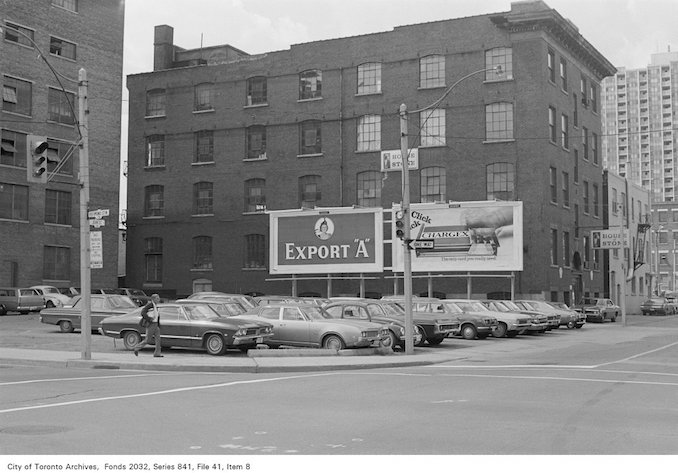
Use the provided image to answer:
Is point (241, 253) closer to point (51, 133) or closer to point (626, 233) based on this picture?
point (51, 133)

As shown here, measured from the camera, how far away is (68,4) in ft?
185

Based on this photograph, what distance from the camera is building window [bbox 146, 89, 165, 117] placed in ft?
202

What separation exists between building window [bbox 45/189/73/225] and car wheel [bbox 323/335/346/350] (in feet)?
117

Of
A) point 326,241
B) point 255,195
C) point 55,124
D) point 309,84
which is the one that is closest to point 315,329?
point 326,241

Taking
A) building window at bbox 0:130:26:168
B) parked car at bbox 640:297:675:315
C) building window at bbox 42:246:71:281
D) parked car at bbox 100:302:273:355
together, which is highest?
building window at bbox 0:130:26:168

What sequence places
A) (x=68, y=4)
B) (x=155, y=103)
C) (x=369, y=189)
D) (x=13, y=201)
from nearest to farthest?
(x=13, y=201), (x=369, y=189), (x=68, y=4), (x=155, y=103)

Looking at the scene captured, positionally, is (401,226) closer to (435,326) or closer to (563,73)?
(435,326)

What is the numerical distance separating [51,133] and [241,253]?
14.7 metres

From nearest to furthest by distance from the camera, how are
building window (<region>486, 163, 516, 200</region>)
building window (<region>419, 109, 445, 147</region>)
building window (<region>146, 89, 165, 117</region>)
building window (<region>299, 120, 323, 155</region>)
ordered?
building window (<region>486, 163, 516, 200</region>) → building window (<region>419, 109, 445, 147</region>) → building window (<region>299, 120, 323, 155</region>) → building window (<region>146, 89, 165, 117</region>)

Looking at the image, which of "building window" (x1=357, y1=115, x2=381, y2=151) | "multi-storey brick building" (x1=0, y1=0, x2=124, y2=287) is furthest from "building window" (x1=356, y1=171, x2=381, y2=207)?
"multi-storey brick building" (x1=0, y1=0, x2=124, y2=287)

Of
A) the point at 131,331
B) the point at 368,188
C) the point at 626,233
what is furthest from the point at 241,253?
the point at 131,331

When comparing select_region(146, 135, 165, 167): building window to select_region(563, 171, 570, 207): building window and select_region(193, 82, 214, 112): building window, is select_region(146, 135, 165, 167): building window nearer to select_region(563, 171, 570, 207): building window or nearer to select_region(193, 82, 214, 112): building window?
select_region(193, 82, 214, 112): building window

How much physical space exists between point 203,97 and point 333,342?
39575mm

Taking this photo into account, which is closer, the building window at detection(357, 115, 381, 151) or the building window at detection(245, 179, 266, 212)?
the building window at detection(357, 115, 381, 151)
